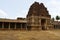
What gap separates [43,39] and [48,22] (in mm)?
21742

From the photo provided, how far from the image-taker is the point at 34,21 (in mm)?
42312

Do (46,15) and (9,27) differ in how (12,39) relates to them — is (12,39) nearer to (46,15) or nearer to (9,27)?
(9,27)

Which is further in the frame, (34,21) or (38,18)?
(38,18)

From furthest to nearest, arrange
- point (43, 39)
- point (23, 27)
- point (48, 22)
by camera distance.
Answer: point (48, 22) → point (23, 27) → point (43, 39)

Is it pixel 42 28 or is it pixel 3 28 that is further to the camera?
pixel 42 28

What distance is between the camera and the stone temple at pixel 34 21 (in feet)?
129

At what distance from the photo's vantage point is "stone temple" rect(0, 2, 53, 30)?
129 feet

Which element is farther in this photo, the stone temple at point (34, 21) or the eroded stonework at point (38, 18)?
the eroded stonework at point (38, 18)

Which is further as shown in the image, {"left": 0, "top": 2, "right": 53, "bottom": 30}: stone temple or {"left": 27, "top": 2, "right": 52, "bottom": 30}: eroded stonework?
{"left": 27, "top": 2, "right": 52, "bottom": 30}: eroded stonework

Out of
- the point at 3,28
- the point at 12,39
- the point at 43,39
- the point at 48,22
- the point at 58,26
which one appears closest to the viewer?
the point at 12,39

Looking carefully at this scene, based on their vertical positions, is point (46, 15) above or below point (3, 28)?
above

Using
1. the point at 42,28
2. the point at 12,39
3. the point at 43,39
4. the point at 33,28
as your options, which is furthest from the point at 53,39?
the point at 42,28

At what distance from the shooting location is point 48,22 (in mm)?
45188

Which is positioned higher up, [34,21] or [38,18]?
[38,18]
